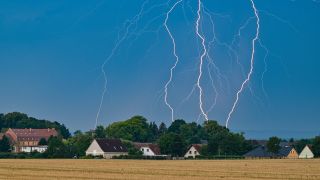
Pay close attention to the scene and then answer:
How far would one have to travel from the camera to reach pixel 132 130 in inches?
4690

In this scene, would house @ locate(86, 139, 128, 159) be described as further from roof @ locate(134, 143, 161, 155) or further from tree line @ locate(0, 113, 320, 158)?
roof @ locate(134, 143, 161, 155)

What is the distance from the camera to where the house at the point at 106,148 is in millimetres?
85750

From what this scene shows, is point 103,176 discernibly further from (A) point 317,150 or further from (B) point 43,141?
(B) point 43,141

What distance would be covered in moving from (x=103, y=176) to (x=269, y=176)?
7.16 meters

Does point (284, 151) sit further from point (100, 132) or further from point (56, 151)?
point (56, 151)

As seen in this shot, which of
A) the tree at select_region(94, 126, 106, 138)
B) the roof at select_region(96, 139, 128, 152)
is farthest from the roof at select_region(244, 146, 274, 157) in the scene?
the tree at select_region(94, 126, 106, 138)

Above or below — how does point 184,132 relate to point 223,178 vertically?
above

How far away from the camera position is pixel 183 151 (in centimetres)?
8775

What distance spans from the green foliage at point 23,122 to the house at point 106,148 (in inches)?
2271

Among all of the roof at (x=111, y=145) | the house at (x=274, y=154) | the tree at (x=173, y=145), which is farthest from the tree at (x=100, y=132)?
the house at (x=274, y=154)

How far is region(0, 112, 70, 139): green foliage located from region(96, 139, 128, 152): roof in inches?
2239

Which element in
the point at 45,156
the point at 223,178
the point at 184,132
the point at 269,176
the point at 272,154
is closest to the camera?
the point at 223,178

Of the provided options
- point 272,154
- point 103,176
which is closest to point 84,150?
point 272,154

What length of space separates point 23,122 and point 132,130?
36254 millimetres
